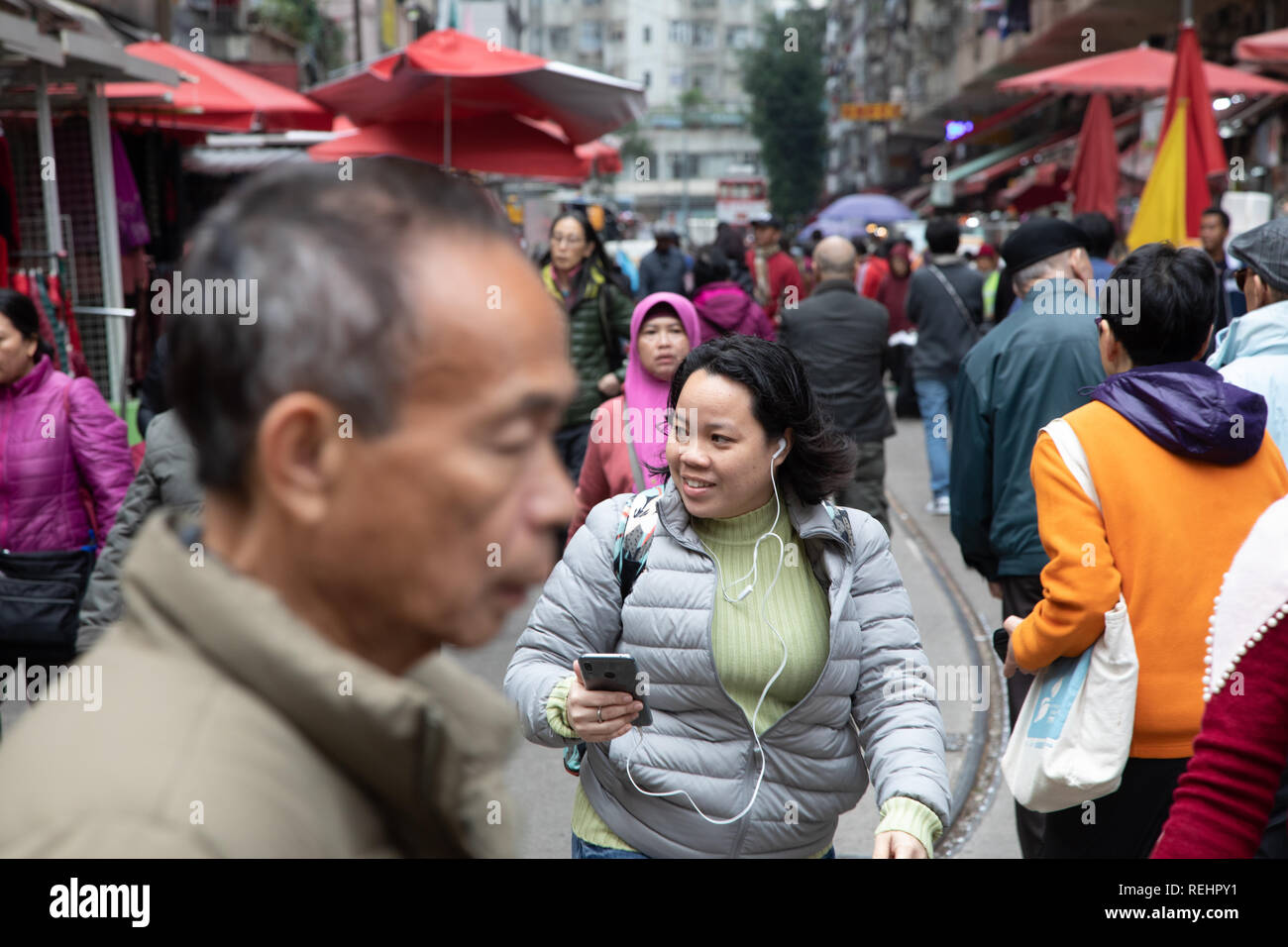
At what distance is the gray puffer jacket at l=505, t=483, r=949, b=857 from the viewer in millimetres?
2719

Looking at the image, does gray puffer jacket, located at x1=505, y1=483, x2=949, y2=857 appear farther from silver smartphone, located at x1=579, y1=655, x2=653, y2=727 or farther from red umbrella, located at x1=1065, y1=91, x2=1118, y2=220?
red umbrella, located at x1=1065, y1=91, x2=1118, y2=220

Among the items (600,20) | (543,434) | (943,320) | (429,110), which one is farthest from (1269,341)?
(600,20)

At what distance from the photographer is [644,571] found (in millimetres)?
2869

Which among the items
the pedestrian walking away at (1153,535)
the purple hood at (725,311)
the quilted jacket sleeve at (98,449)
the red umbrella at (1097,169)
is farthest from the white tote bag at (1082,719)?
the red umbrella at (1097,169)

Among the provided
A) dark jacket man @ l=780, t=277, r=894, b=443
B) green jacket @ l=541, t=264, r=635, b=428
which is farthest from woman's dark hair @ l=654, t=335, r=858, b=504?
dark jacket man @ l=780, t=277, r=894, b=443

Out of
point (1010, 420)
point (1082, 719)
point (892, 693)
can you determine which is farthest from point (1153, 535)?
point (1010, 420)

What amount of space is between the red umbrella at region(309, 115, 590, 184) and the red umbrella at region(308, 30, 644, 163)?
105mm

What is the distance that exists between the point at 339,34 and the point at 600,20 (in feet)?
273

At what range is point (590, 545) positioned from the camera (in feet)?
9.61

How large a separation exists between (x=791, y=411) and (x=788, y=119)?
6656cm

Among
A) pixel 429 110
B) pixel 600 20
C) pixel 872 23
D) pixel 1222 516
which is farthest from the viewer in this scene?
pixel 600 20

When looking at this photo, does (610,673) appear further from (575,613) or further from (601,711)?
(575,613)

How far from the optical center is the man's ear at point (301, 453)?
83 centimetres
